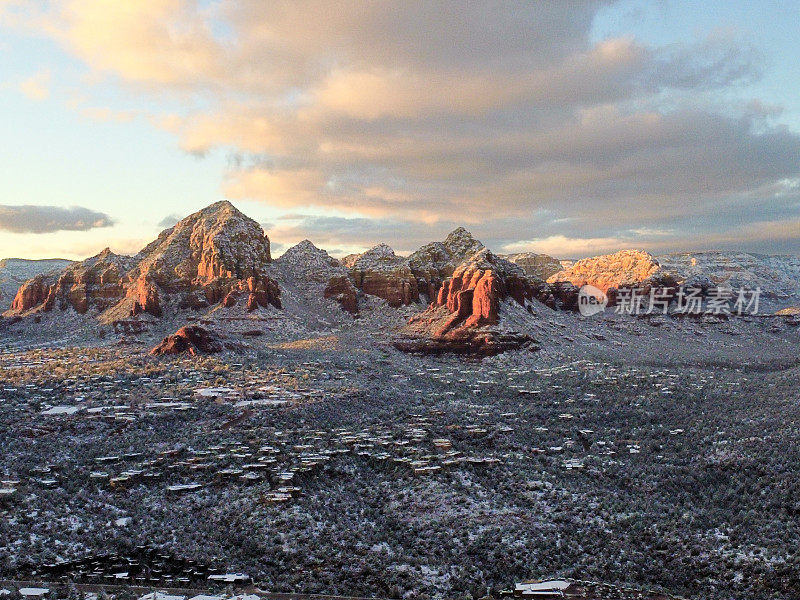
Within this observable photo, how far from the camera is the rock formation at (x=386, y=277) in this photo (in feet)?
382

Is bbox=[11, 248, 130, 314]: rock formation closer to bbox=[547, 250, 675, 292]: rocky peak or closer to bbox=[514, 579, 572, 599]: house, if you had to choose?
bbox=[547, 250, 675, 292]: rocky peak

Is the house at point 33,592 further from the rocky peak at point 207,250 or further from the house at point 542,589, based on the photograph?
the rocky peak at point 207,250

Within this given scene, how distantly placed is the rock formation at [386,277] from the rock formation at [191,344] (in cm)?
5406

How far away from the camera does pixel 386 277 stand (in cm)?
12012

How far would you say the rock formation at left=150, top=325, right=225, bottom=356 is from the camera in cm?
6606

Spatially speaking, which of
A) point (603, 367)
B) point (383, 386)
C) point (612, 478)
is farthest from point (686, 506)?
point (603, 367)

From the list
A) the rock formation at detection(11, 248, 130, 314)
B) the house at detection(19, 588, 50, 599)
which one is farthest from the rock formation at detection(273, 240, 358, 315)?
the house at detection(19, 588, 50, 599)

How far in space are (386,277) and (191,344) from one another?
198ft

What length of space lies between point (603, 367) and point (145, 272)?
9267cm

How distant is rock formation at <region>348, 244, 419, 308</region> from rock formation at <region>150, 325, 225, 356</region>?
54.1 m

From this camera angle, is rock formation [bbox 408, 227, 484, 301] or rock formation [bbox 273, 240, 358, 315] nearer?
rock formation [bbox 273, 240, 358, 315]

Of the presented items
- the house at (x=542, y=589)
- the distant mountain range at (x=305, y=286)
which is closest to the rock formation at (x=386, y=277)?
the distant mountain range at (x=305, y=286)

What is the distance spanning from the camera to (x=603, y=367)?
64438 millimetres

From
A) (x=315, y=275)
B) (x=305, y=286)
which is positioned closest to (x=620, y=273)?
(x=315, y=275)
